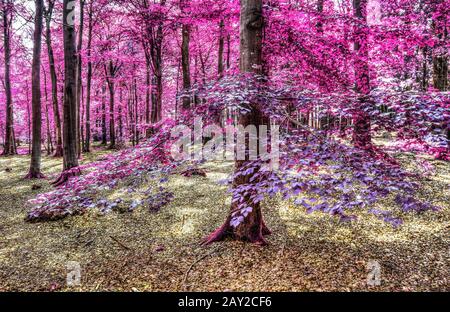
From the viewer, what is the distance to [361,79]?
6277mm

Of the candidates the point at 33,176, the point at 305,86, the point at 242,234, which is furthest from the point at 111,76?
the point at 305,86

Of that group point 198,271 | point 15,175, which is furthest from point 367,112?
point 15,175

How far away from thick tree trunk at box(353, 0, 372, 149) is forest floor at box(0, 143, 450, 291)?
1.87m

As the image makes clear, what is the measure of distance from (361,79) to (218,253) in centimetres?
512

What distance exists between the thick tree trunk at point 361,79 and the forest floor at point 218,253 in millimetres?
1874

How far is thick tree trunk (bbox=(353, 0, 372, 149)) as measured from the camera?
10.1 ft

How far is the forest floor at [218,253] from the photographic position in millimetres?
3635

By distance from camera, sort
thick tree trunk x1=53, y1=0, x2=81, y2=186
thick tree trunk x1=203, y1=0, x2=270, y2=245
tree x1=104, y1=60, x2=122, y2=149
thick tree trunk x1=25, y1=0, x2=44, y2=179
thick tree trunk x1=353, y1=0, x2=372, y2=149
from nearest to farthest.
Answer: thick tree trunk x1=353, y1=0, x2=372, y2=149 < thick tree trunk x1=203, y1=0, x2=270, y2=245 < thick tree trunk x1=53, y1=0, x2=81, y2=186 < thick tree trunk x1=25, y1=0, x2=44, y2=179 < tree x1=104, y1=60, x2=122, y2=149

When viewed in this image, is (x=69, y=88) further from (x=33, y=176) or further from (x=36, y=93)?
(x=33, y=176)

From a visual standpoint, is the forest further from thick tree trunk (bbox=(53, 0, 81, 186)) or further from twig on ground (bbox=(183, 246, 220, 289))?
thick tree trunk (bbox=(53, 0, 81, 186))

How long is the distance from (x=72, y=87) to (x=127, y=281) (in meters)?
6.78

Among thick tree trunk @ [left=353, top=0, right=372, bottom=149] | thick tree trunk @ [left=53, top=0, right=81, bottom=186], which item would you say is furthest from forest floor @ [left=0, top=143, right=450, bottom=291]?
thick tree trunk @ [left=53, top=0, right=81, bottom=186]

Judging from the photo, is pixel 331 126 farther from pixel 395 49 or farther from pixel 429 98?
pixel 395 49

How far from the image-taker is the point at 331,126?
3.53 meters
